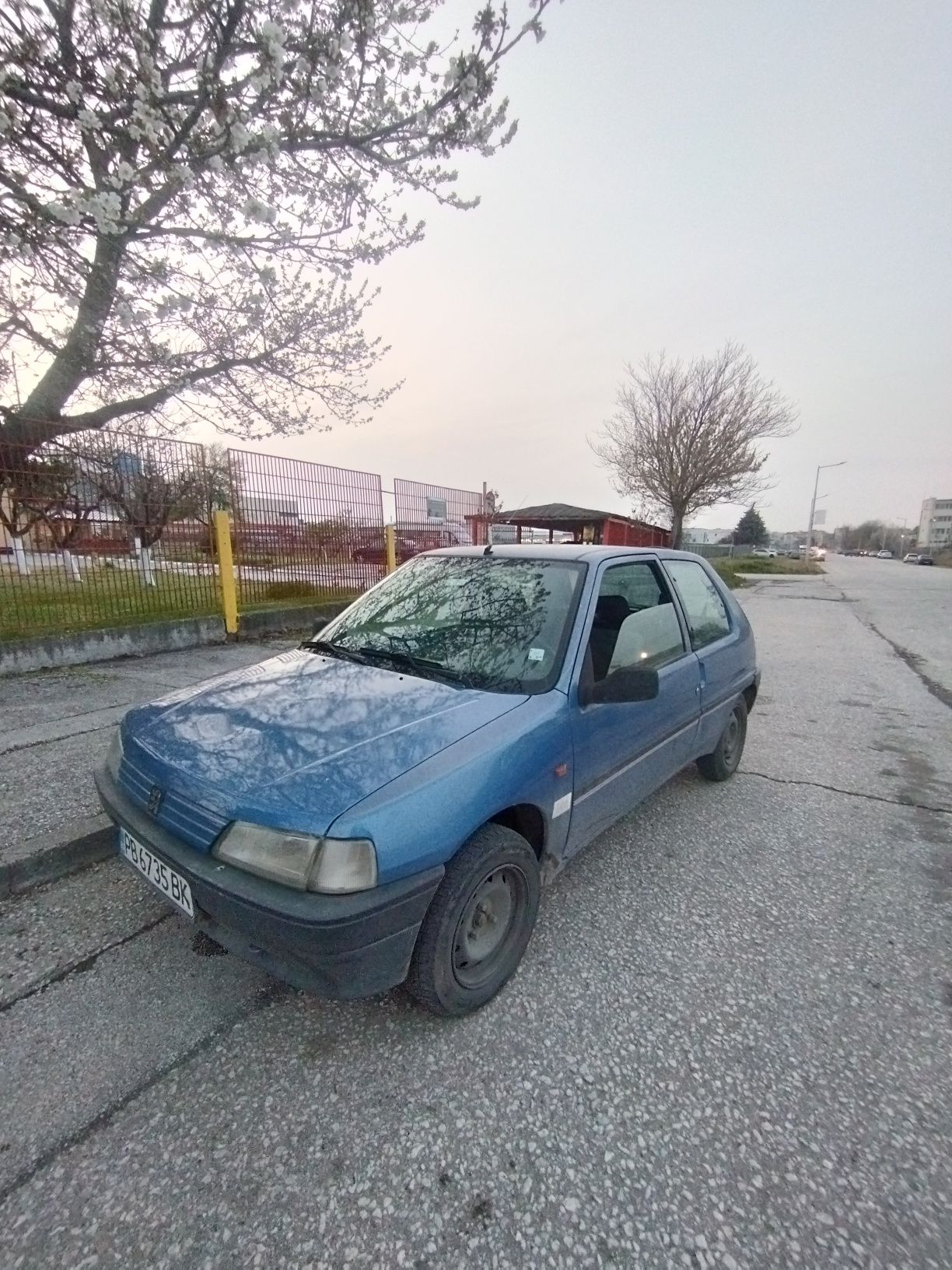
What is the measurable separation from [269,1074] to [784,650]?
9.41m

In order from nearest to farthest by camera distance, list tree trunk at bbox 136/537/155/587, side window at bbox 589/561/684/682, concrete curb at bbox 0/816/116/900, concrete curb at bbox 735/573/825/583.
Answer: concrete curb at bbox 0/816/116/900 < side window at bbox 589/561/684/682 < tree trunk at bbox 136/537/155/587 < concrete curb at bbox 735/573/825/583

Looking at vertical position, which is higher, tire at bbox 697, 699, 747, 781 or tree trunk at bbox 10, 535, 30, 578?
tree trunk at bbox 10, 535, 30, 578

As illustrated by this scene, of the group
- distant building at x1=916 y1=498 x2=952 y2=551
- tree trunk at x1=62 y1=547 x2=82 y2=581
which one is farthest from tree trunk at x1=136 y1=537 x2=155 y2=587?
distant building at x1=916 y1=498 x2=952 y2=551

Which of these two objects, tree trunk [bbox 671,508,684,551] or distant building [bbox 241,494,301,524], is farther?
tree trunk [bbox 671,508,684,551]

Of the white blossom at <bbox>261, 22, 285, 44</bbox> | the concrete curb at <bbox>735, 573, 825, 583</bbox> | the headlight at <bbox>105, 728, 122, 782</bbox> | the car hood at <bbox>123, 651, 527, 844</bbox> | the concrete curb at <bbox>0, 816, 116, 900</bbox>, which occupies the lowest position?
the concrete curb at <bbox>735, 573, 825, 583</bbox>

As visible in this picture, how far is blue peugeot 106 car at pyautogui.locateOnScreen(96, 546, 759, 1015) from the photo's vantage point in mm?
1576

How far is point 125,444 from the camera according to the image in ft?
19.6

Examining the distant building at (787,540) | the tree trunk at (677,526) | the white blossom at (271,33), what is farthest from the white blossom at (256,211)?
the distant building at (787,540)

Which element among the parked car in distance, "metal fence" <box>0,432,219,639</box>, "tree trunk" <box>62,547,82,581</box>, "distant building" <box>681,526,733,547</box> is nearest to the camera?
"metal fence" <box>0,432,219,639</box>

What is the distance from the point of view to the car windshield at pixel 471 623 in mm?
2326

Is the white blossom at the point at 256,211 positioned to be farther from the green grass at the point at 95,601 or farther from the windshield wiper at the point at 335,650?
the windshield wiper at the point at 335,650

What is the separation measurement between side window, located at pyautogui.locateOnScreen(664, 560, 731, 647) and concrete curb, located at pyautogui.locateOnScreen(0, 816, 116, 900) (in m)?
3.27

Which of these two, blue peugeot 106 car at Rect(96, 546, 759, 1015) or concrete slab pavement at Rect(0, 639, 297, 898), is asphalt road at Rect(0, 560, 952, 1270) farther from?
blue peugeot 106 car at Rect(96, 546, 759, 1015)

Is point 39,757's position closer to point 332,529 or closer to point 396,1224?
point 396,1224
